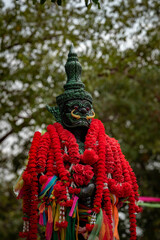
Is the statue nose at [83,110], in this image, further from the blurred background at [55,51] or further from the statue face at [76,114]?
the blurred background at [55,51]

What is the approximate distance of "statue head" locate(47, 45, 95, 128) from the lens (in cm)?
330

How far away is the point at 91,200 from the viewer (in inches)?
122

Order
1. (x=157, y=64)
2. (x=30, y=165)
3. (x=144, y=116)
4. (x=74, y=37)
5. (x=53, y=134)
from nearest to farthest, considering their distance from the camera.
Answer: (x=30, y=165), (x=53, y=134), (x=74, y=37), (x=157, y=64), (x=144, y=116)

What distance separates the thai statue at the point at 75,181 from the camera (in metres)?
2.93

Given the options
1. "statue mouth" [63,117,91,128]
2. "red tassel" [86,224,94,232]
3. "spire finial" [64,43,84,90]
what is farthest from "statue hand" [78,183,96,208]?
"spire finial" [64,43,84,90]

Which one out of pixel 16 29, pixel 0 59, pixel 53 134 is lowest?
pixel 53 134

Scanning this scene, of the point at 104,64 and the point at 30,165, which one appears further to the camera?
the point at 104,64

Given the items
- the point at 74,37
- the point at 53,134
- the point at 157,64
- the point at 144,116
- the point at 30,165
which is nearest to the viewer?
the point at 30,165

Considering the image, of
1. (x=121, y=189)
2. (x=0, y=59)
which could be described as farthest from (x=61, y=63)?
(x=121, y=189)

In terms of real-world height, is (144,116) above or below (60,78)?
above

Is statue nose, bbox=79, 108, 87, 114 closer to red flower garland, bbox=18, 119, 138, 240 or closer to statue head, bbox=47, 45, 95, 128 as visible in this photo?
statue head, bbox=47, 45, 95, 128

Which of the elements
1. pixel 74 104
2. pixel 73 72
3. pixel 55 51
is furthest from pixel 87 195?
pixel 55 51

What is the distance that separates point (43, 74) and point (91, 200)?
3.71 m

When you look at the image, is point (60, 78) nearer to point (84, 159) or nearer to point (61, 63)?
point (61, 63)
